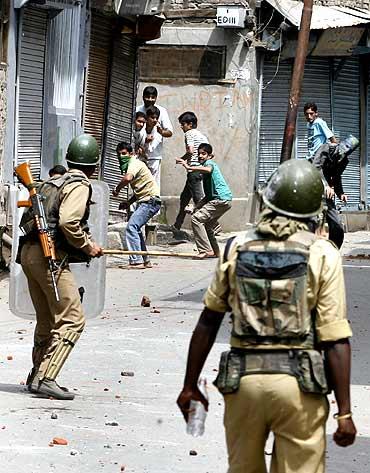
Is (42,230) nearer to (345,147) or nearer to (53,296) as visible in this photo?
(53,296)

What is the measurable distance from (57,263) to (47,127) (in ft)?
23.1

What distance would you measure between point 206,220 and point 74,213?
24.0 ft

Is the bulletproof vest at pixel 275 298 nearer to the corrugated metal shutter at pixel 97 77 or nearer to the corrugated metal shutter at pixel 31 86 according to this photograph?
the corrugated metal shutter at pixel 31 86

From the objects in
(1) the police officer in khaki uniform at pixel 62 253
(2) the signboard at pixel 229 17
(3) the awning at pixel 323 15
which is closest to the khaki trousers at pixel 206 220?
(2) the signboard at pixel 229 17

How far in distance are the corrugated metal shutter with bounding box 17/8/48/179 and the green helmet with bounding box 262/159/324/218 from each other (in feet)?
30.7

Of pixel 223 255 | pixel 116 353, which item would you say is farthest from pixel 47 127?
pixel 223 255

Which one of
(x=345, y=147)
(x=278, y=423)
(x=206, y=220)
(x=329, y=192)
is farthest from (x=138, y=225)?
(x=278, y=423)

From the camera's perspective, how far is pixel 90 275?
888cm

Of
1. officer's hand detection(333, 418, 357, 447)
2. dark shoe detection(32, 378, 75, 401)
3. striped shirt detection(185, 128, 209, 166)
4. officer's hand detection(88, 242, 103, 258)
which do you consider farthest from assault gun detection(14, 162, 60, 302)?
striped shirt detection(185, 128, 209, 166)

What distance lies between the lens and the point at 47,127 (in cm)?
1481

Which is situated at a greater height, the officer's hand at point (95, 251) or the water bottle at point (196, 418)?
the officer's hand at point (95, 251)

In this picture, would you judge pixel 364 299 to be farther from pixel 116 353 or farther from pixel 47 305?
pixel 47 305

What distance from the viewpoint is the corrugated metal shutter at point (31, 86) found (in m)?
14.0

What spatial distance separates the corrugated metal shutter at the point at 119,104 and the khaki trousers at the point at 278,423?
13315 mm
